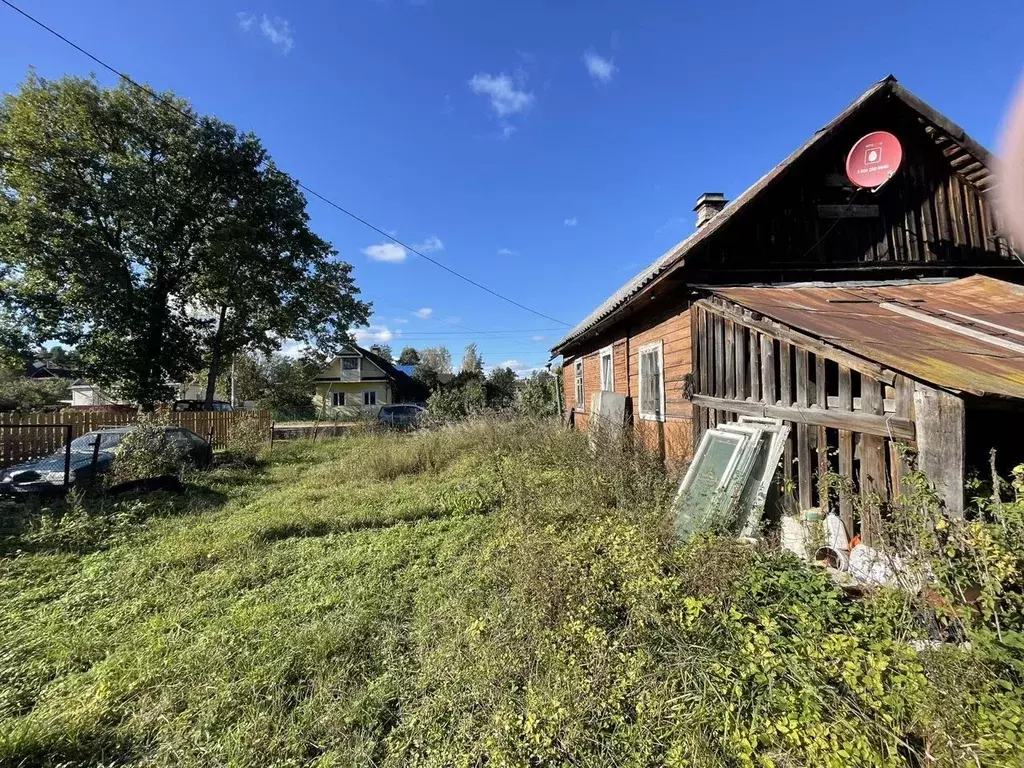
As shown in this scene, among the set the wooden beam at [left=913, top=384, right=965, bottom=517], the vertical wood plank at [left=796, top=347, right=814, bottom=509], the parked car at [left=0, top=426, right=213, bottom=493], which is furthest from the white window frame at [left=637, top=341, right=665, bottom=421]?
the parked car at [left=0, top=426, right=213, bottom=493]

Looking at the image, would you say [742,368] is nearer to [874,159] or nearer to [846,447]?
[846,447]

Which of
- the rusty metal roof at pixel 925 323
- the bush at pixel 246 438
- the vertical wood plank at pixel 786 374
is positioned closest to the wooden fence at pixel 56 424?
the bush at pixel 246 438

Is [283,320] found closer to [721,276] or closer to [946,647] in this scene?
[721,276]

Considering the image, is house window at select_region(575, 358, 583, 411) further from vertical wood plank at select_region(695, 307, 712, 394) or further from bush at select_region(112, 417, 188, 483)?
bush at select_region(112, 417, 188, 483)

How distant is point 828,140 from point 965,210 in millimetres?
2516

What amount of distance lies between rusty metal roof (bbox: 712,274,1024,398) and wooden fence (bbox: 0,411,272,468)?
11140 mm

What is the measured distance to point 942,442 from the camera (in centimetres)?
271

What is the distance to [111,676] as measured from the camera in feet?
8.91

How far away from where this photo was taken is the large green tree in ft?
50.9

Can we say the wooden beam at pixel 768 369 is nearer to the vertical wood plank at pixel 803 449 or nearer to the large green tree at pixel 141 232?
the vertical wood plank at pixel 803 449

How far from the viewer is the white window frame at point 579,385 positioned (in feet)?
44.1

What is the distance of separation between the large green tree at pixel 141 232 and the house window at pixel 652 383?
1800 cm

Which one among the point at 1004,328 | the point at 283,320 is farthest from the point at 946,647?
the point at 283,320

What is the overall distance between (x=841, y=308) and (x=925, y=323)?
0.69 metres
